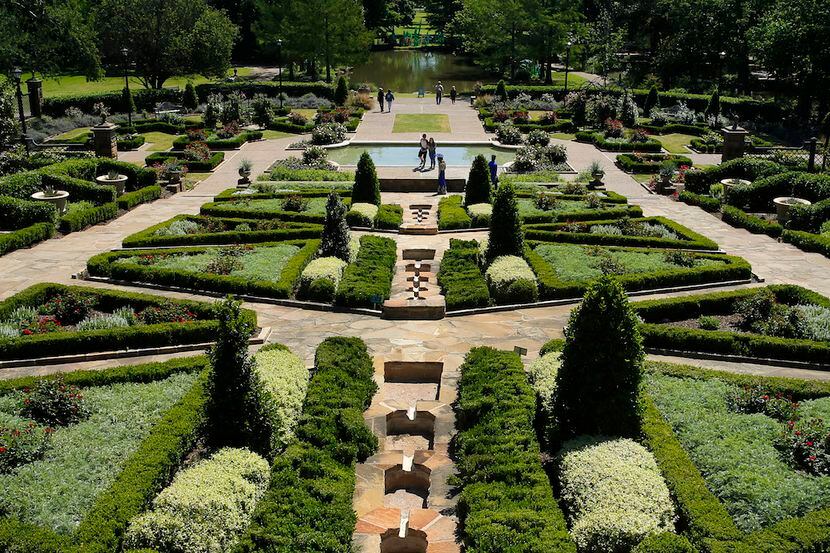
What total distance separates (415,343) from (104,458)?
6.87 m

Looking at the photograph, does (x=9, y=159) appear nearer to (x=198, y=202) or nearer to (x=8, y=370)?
(x=198, y=202)

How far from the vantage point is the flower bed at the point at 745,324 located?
15844 millimetres

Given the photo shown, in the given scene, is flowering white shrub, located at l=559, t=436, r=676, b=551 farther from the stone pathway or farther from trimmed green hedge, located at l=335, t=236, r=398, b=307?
trimmed green hedge, located at l=335, t=236, r=398, b=307

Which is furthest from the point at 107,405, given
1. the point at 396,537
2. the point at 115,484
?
the point at 396,537

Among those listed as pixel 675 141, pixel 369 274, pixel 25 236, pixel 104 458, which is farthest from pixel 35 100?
pixel 104 458

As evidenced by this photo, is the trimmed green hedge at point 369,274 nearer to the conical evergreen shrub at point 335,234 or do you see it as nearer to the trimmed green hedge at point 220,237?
the conical evergreen shrub at point 335,234

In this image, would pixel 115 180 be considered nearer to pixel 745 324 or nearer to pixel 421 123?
pixel 421 123

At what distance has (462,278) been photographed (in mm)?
19734

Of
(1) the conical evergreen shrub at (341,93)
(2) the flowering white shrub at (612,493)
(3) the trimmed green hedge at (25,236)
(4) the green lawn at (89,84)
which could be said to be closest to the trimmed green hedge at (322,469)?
(2) the flowering white shrub at (612,493)

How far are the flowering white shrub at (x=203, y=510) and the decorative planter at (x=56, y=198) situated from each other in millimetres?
18555

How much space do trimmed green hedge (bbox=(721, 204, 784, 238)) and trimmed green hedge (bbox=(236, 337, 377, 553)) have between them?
15860 mm

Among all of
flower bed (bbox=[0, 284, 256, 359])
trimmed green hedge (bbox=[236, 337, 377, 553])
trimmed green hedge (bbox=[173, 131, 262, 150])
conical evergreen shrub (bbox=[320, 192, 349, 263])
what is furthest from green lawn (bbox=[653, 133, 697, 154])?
trimmed green hedge (bbox=[236, 337, 377, 553])

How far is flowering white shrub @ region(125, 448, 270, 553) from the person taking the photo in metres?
9.52

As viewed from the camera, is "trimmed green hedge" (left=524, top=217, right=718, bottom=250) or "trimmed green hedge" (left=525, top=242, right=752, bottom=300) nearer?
"trimmed green hedge" (left=525, top=242, right=752, bottom=300)
